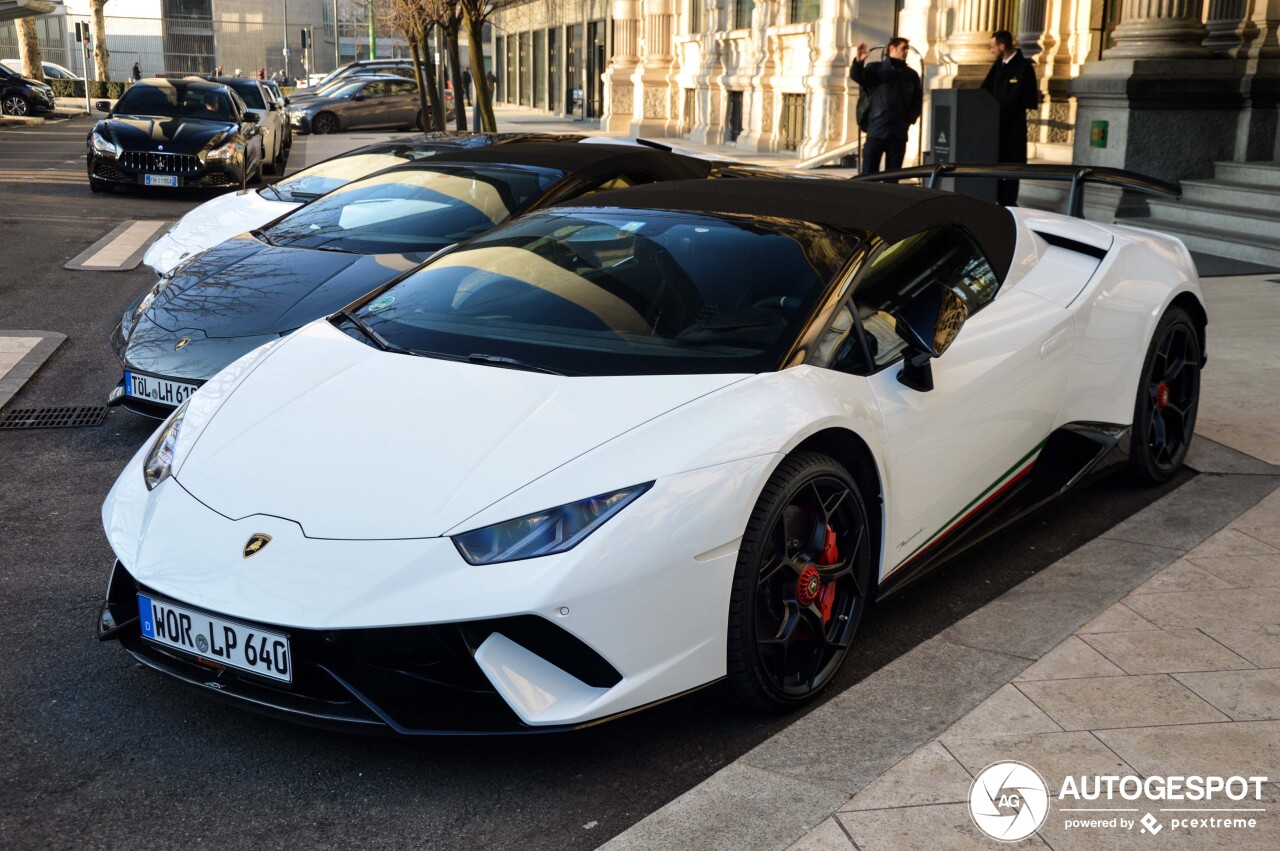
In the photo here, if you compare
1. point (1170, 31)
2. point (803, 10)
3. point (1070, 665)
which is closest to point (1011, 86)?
point (1170, 31)

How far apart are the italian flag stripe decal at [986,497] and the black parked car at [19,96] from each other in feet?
136

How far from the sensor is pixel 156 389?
568 centimetres

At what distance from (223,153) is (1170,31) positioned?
428 inches

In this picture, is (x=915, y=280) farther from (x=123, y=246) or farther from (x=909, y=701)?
(x=123, y=246)

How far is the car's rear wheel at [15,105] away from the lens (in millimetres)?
39844

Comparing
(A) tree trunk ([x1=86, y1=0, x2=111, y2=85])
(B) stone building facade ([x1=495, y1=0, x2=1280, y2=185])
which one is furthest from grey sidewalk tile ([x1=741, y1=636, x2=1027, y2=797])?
(A) tree trunk ([x1=86, y1=0, x2=111, y2=85])

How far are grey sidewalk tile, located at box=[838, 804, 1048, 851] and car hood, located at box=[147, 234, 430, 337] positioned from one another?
12.6ft

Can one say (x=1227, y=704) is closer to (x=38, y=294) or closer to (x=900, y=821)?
(x=900, y=821)

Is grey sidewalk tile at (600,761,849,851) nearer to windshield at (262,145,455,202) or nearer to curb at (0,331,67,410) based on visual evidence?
curb at (0,331,67,410)

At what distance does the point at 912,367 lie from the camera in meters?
3.79

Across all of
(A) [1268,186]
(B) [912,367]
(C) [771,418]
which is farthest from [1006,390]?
(A) [1268,186]

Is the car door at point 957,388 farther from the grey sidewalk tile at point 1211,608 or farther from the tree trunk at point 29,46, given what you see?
the tree trunk at point 29,46

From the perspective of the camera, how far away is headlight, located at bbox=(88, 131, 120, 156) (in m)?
16.6

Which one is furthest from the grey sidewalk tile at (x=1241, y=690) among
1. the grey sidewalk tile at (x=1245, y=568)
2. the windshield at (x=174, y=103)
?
the windshield at (x=174, y=103)
